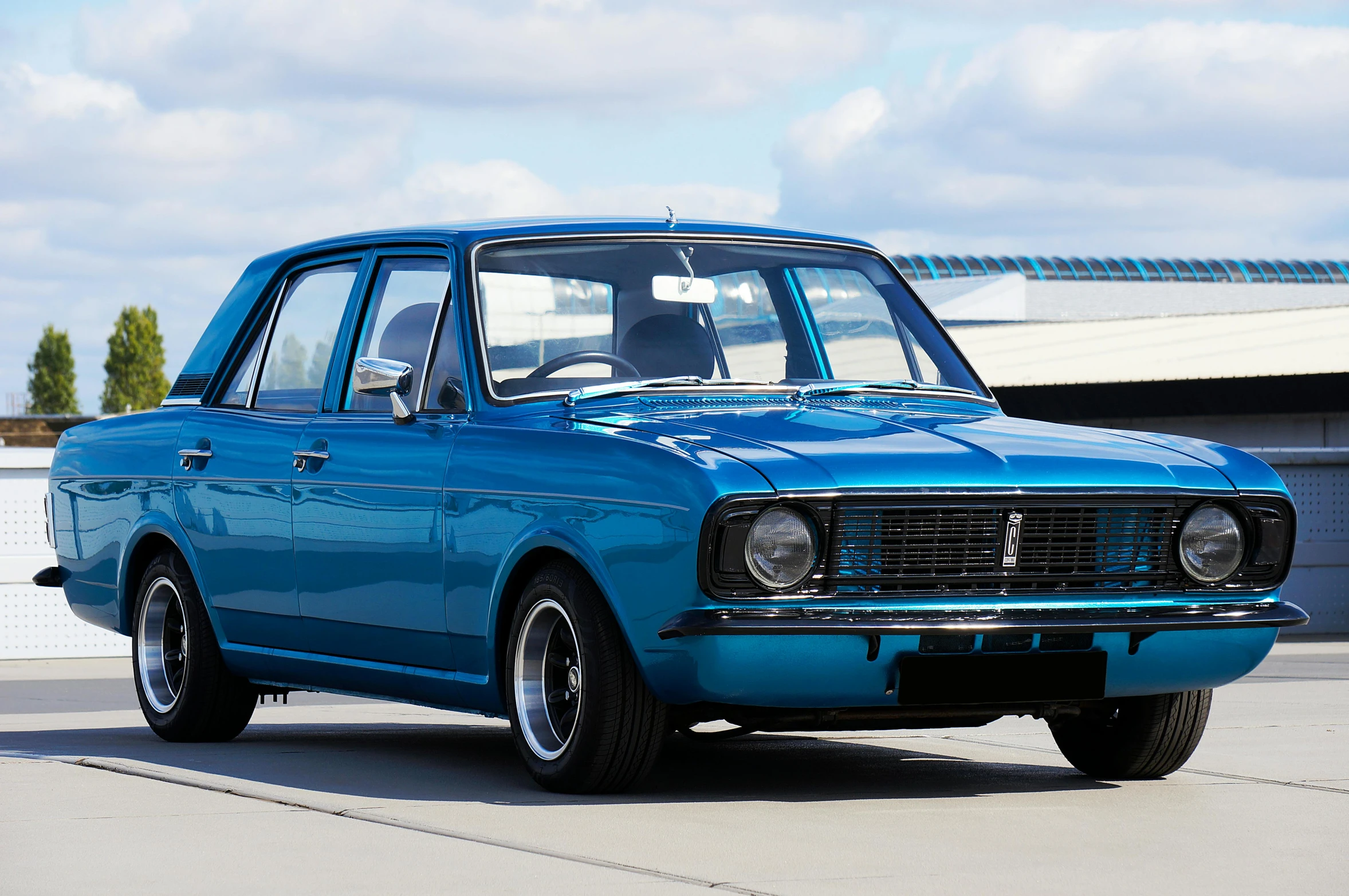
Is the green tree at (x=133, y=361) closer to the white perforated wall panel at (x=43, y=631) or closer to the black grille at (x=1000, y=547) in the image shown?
the white perforated wall panel at (x=43, y=631)

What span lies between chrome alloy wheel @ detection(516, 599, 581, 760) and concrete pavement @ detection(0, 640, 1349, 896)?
0.18m

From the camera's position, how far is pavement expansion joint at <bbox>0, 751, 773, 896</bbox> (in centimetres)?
470

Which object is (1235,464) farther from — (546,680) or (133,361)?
(133,361)

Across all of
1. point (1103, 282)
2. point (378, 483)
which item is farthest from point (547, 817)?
point (1103, 282)

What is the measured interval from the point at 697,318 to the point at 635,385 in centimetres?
48

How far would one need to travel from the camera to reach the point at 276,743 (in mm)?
8094

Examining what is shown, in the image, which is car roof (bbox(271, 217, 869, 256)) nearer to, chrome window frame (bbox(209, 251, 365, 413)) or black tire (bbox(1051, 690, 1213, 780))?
chrome window frame (bbox(209, 251, 365, 413))

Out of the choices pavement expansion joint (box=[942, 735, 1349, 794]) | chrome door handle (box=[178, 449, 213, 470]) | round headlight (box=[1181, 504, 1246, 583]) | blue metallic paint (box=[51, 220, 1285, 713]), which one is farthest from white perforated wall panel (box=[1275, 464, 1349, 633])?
round headlight (box=[1181, 504, 1246, 583])

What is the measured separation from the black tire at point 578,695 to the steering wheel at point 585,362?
87 cm

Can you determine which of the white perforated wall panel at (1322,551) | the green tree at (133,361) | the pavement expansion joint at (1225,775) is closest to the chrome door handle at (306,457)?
the pavement expansion joint at (1225,775)

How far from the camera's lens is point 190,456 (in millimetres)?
8000

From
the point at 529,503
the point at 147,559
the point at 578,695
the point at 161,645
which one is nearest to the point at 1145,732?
the point at 578,695

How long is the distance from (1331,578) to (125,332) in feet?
431

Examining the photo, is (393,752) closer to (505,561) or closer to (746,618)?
(505,561)
